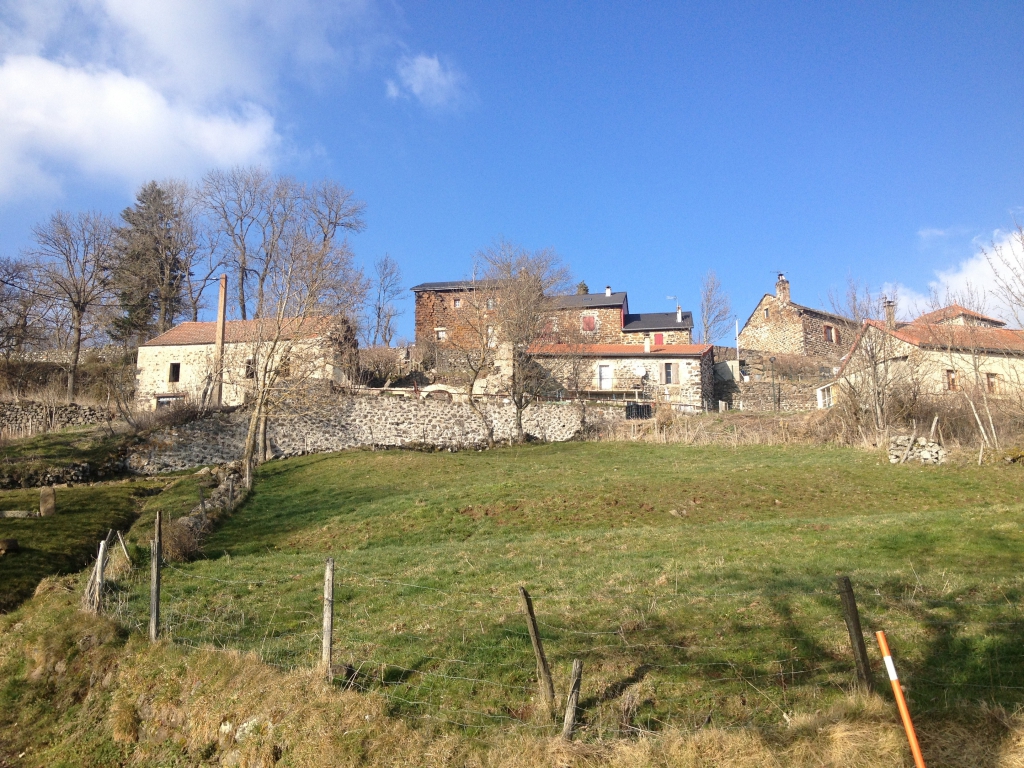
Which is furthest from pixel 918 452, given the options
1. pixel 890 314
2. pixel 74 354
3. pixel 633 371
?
pixel 74 354

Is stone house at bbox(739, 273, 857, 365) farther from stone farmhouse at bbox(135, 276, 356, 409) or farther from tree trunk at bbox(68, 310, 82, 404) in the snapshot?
tree trunk at bbox(68, 310, 82, 404)

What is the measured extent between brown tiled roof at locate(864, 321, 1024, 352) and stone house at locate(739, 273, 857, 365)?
18.8 metres

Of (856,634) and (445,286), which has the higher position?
(445,286)

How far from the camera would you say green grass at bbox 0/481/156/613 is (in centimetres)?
1160

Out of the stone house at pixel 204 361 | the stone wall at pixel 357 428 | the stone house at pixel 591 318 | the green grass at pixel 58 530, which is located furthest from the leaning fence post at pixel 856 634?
the stone house at pixel 591 318

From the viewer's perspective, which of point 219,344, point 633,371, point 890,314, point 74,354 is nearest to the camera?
point 890,314

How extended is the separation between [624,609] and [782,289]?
167ft

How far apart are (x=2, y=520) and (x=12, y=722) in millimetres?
9729

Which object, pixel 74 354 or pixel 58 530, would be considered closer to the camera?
pixel 58 530

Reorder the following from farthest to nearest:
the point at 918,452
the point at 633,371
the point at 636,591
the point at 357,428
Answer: the point at 633,371 → the point at 357,428 → the point at 918,452 → the point at 636,591

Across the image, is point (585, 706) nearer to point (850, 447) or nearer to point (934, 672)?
point (934, 672)

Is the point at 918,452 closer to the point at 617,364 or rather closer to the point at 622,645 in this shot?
the point at 622,645

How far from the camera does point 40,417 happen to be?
32156 mm

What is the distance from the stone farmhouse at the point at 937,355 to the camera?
2936cm
